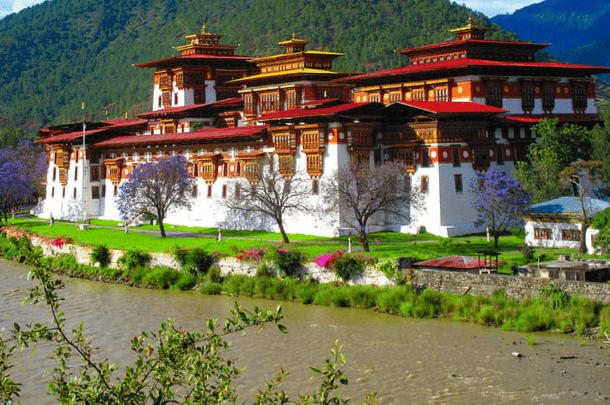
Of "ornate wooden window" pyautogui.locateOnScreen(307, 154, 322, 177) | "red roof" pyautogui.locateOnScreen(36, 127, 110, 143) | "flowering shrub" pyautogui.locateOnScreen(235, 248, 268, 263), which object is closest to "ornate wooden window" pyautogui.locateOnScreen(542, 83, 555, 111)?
"ornate wooden window" pyautogui.locateOnScreen(307, 154, 322, 177)

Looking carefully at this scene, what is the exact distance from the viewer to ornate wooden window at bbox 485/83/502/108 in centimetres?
6372

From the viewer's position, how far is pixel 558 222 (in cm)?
4922

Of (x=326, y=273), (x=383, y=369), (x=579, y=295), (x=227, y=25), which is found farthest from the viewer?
(x=227, y=25)

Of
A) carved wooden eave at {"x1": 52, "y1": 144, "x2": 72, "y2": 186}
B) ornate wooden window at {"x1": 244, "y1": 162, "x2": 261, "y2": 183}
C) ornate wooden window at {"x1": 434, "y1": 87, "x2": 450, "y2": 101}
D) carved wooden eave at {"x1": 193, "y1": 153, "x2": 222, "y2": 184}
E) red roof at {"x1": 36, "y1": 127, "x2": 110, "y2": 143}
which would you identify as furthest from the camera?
carved wooden eave at {"x1": 52, "y1": 144, "x2": 72, "y2": 186}

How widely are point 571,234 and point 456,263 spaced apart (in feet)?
31.9

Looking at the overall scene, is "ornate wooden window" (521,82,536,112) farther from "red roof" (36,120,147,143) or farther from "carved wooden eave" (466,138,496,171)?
"red roof" (36,120,147,143)

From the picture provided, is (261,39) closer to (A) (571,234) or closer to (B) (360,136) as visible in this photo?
(B) (360,136)

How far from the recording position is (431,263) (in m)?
42.7

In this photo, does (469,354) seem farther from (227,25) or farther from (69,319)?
(227,25)

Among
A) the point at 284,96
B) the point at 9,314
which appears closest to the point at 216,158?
the point at 284,96

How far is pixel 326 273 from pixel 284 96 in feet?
95.3

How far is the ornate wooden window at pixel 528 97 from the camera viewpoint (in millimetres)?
65125

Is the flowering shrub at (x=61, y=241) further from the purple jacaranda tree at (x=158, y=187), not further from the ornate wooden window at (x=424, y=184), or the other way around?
the ornate wooden window at (x=424, y=184)

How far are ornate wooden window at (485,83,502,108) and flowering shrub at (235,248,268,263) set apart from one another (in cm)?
2284
